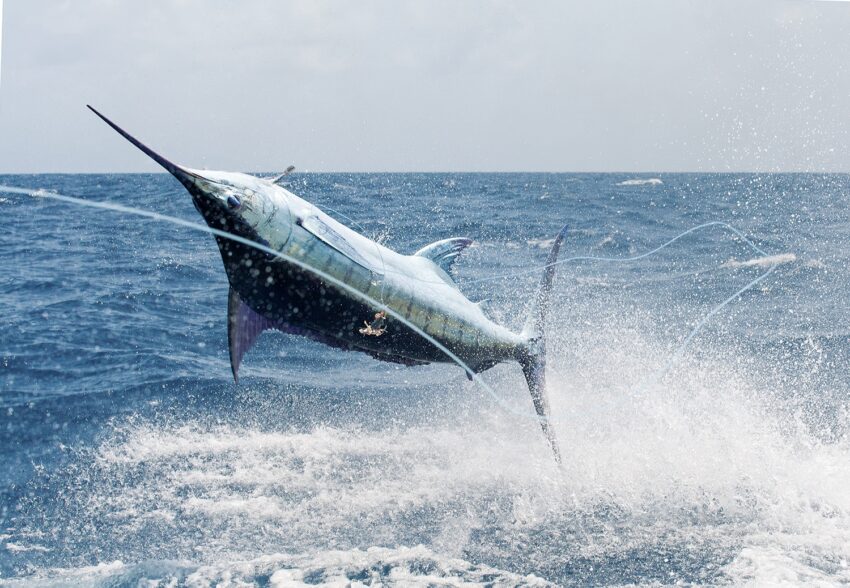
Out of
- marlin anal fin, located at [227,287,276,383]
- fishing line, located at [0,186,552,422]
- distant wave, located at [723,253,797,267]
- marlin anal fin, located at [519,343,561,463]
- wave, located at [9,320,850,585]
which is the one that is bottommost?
wave, located at [9,320,850,585]

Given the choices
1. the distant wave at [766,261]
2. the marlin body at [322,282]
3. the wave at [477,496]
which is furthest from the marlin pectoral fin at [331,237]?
the distant wave at [766,261]

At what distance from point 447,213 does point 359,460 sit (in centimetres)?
1298

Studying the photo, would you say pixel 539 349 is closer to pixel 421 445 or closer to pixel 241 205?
pixel 241 205

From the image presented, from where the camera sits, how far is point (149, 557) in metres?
5.05

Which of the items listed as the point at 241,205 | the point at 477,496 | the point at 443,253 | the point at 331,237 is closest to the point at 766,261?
the point at 477,496

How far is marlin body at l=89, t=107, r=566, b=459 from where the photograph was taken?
2.96 m

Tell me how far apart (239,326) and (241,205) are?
0.57m

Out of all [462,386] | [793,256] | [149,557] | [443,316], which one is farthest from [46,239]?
[793,256]

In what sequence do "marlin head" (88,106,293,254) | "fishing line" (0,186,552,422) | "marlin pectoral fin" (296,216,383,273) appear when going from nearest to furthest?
"fishing line" (0,186,552,422), "marlin head" (88,106,293,254), "marlin pectoral fin" (296,216,383,273)

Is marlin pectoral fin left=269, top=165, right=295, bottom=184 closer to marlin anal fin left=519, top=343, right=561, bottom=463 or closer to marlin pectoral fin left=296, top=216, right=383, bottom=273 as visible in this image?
marlin pectoral fin left=296, top=216, right=383, bottom=273

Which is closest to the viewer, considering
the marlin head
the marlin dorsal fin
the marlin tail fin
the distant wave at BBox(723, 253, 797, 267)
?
the marlin head

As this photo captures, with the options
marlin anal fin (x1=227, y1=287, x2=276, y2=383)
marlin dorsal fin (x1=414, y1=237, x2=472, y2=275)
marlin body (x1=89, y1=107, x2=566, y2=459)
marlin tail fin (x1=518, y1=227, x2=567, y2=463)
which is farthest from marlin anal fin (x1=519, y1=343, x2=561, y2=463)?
marlin anal fin (x1=227, y1=287, x2=276, y2=383)

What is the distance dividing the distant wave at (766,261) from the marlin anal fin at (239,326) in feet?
43.3

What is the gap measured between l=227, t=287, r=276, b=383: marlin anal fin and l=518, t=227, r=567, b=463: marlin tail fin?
5.49ft
